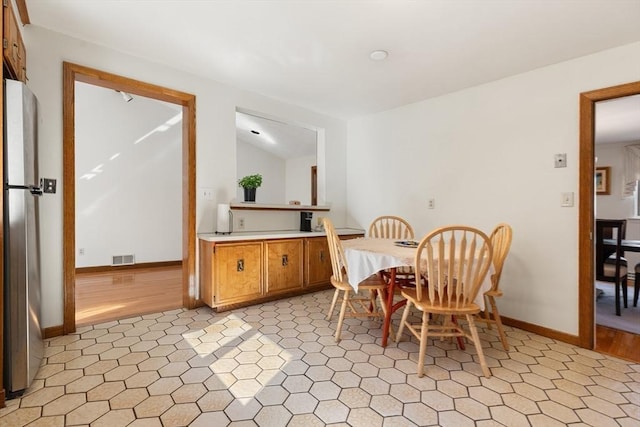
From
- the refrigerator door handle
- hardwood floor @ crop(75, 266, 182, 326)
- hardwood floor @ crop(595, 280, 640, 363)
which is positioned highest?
the refrigerator door handle

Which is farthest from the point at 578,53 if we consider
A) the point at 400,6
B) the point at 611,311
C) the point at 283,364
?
the point at 283,364

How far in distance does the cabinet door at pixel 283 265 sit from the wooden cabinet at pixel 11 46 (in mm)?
2236

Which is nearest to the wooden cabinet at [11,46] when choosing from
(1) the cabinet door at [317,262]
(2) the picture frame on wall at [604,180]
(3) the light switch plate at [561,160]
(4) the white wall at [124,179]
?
(1) the cabinet door at [317,262]

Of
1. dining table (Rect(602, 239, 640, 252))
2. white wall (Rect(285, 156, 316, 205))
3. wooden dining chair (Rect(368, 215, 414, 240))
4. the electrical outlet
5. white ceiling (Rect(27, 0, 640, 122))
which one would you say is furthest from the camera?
white wall (Rect(285, 156, 316, 205))

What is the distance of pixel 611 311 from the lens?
3.24m

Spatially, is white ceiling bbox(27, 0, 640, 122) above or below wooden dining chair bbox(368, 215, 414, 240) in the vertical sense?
above

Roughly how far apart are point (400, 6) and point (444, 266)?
1683 millimetres

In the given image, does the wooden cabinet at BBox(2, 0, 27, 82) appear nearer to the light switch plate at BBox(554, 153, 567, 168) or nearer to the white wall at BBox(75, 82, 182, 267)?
the white wall at BBox(75, 82, 182, 267)

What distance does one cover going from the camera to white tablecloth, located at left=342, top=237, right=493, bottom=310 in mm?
2018

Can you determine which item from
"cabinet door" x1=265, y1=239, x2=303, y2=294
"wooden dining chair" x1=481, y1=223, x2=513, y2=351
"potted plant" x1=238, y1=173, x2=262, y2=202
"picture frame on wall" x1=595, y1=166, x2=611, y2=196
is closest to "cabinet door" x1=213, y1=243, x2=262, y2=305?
"cabinet door" x1=265, y1=239, x2=303, y2=294

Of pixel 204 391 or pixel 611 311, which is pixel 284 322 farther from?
pixel 611 311

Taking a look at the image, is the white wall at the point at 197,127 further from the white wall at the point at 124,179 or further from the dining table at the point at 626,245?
the dining table at the point at 626,245

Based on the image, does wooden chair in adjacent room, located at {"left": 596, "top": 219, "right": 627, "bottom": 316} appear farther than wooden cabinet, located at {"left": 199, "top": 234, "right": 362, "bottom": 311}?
Yes

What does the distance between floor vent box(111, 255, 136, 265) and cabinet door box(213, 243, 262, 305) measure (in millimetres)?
2990
